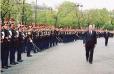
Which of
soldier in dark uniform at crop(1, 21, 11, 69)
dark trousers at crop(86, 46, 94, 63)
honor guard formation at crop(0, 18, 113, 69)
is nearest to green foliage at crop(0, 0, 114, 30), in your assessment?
honor guard formation at crop(0, 18, 113, 69)

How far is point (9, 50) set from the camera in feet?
66.8

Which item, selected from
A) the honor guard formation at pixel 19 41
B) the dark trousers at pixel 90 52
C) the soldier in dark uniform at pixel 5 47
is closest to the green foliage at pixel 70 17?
the honor guard formation at pixel 19 41

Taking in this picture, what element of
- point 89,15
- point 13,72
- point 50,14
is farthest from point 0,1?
point 89,15

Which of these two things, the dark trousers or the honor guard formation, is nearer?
the honor guard formation

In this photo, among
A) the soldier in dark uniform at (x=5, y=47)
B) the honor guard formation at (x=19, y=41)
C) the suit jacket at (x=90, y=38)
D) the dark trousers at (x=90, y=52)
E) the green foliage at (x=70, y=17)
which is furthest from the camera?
the green foliage at (x=70, y=17)

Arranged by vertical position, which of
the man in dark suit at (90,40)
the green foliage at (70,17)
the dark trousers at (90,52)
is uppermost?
the man in dark suit at (90,40)

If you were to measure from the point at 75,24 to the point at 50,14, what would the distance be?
10.3 metres

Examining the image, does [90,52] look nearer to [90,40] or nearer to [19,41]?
[90,40]

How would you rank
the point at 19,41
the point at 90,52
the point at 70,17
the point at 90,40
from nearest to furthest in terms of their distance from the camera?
1. the point at 19,41
2. the point at 90,52
3. the point at 90,40
4. the point at 70,17

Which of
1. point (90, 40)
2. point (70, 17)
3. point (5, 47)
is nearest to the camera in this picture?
point (5, 47)

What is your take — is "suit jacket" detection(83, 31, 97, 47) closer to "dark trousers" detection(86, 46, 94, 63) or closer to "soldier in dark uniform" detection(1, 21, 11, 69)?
"dark trousers" detection(86, 46, 94, 63)

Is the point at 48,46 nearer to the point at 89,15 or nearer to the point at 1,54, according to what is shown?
the point at 1,54

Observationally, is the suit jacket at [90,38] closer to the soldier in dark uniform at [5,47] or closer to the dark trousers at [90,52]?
the dark trousers at [90,52]

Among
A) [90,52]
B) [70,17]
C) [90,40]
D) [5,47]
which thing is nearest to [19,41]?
[5,47]
